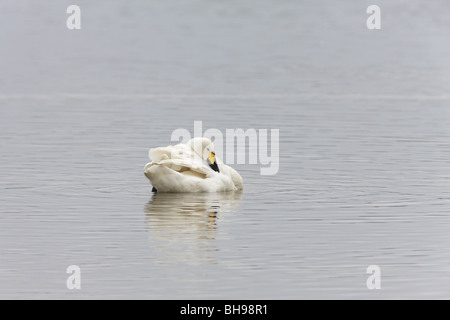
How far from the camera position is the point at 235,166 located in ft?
90.5

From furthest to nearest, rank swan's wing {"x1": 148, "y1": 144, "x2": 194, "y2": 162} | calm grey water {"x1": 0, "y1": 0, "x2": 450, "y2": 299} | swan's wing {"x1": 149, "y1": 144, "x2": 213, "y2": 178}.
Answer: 1. swan's wing {"x1": 148, "y1": 144, "x2": 194, "y2": 162}
2. swan's wing {"x1": 149, "y1": 144, "x2": 213, "y2": 178}
3. calm grey water {"x1": 0, "y1": 0, "x2": 450, "y2": 299}

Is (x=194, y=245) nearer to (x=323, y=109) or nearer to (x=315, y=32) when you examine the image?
(x=323, y=109)

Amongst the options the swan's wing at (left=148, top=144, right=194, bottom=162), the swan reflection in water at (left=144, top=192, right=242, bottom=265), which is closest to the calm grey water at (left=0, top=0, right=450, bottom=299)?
the swan reflection in water at (left=144, top=192, right=242, bottom=265)

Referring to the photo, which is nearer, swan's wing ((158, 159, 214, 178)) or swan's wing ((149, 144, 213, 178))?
swan's wing ((158, 159, 214, 178))

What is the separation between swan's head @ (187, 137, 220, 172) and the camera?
24359 mm

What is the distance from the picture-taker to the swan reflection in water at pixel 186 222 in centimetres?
1825

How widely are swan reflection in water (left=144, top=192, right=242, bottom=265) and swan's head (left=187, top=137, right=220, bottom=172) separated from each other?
0.69 m

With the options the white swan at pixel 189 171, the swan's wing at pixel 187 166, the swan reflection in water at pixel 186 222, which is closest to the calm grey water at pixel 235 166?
the swan reflection in water at pixel 186 222

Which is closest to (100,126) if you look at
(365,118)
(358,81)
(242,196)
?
(365,118)

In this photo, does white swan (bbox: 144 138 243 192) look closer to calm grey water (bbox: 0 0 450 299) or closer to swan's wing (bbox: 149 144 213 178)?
swan's wing (bbox: 149 144 213 178)

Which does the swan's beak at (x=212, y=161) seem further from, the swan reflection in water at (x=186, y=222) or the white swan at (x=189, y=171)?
the swan reflection in water at (x=186, y=222)

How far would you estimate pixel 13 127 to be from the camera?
33.6m

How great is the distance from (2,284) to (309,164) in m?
11.8

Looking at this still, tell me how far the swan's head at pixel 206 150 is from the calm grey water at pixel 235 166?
2.75 feet
